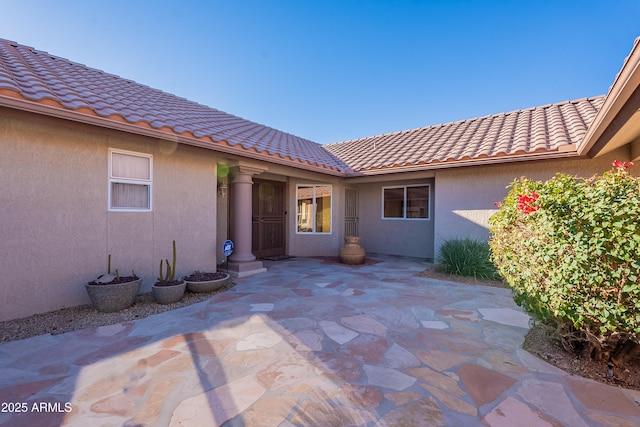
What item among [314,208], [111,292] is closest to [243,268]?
[111,292]

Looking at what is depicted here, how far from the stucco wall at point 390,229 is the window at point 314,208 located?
1.50 m

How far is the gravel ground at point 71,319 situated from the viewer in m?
3.62

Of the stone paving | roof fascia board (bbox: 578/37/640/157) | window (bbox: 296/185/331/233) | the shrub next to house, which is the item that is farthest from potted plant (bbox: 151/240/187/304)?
roof fascia board (bbox: 578/37/640/157)

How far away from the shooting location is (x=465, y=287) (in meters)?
5.89

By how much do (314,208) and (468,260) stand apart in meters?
5.01

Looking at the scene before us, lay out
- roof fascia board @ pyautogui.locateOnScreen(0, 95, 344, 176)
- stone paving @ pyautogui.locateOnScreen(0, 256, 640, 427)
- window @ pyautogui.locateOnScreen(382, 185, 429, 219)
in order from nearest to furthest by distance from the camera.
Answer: stone paving @ pyautogui.locateOnScreen(0, 256, 640, 427)
roof fascia board @ pyautogui.locateOnScreen(0, 95, 344, 176)
window @ pyautogui.locateOnScreen(382, 185, 429, 219)

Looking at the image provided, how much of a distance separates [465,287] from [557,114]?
639 cm

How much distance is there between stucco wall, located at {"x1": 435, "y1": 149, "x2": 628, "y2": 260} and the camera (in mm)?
6625

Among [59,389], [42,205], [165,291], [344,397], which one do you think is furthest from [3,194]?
[344,397]

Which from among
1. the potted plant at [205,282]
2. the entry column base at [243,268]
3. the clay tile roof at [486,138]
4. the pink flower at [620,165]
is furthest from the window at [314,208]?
the pink flower at [620,165]

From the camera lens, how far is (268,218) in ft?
31.0

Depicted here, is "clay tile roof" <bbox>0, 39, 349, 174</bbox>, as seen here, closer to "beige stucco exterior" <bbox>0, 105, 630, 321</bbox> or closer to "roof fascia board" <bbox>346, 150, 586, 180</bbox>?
"beige stucco exterior" <bbox>0, 105, 630, 321</bbox>

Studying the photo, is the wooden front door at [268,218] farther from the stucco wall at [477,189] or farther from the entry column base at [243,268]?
the stucco wall at [477,189]

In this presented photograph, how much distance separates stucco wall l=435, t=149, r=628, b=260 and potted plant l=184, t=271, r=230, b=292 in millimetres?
5925
